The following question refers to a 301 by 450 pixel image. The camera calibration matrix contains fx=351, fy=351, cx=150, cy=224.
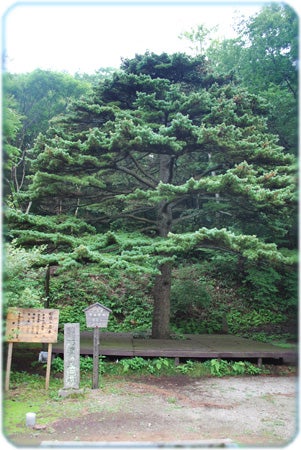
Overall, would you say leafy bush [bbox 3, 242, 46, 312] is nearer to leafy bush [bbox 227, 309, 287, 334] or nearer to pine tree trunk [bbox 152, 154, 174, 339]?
pine tree trunk [bbox 152, 154, 174, 339]

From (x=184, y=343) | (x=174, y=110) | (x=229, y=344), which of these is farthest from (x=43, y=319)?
(x=174, y=110)

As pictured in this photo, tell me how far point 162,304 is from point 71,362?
2.83 m

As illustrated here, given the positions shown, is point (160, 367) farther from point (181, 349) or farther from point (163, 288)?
point (163, 288)

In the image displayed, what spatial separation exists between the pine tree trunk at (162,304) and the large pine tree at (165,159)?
0.8 inches

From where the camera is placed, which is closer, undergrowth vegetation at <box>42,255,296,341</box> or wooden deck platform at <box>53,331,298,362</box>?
wooden deck platform at <box>53,331,298,362</box>

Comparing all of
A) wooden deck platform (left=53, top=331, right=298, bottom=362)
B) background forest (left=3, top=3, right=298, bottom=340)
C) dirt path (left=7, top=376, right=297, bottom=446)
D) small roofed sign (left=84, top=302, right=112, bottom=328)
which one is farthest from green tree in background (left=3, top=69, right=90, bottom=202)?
dirt path (left=7, top=376, right=297, bottom=446)

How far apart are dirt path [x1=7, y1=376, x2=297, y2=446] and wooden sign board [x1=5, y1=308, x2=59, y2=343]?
1.10m

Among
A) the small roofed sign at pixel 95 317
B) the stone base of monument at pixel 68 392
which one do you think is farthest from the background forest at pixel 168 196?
the stone base of monument at pixel 68 392

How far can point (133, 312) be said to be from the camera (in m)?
10.3

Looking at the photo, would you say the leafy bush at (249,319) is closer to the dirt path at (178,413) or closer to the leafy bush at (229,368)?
the leafy bush at (229,368)

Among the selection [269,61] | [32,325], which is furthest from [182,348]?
[269,61]

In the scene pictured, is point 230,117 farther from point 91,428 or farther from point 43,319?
point 91,428

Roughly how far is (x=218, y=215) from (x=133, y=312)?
12.3 feet

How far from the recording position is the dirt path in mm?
3559
